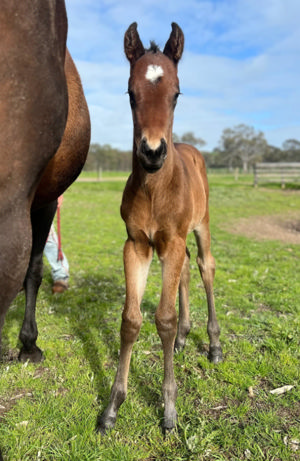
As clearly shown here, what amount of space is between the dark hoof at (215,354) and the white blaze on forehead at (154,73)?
2.59 metres

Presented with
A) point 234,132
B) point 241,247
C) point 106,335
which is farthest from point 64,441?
point 234,132

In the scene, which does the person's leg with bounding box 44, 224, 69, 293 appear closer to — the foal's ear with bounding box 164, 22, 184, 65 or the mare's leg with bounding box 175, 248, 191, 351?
the mare's leg with bounding box 175, 248, 191, 351

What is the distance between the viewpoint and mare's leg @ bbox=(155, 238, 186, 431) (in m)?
2.69

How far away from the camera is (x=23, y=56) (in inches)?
64.1

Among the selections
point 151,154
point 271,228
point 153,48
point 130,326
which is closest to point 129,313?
point 130,326

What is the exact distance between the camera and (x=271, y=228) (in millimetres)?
11422

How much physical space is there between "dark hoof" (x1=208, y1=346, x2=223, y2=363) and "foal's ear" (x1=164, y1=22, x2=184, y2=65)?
265 cm

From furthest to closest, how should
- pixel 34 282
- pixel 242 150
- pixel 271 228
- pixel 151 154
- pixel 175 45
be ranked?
pixel 242 150 → pixel 271 228 → pixel 34 282 → pixel 175 45 → pixel 151 154

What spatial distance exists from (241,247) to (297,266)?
1.95 metres

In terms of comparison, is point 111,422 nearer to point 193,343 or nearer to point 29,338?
point 29,338

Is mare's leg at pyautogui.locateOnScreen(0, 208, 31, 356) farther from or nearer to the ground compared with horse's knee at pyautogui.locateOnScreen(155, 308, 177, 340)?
farther from the ground

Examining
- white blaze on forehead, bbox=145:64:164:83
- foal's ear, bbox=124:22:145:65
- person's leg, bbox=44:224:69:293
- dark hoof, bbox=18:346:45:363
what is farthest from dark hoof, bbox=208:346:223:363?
person's leg, bbox=44:224:69:293

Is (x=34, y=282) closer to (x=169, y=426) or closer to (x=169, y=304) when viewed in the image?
(x=169, y=304)

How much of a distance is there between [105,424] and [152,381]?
68cm
